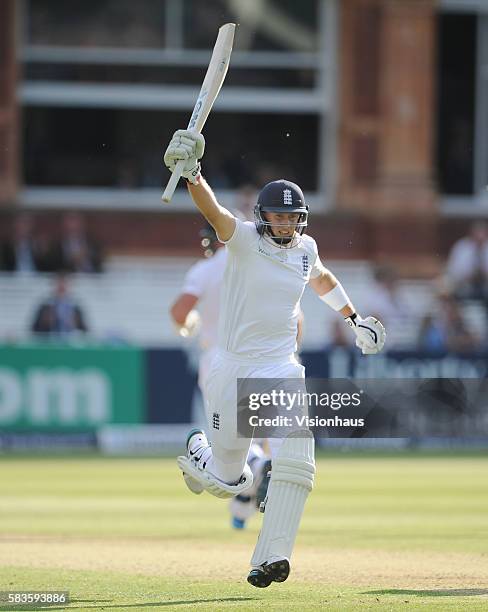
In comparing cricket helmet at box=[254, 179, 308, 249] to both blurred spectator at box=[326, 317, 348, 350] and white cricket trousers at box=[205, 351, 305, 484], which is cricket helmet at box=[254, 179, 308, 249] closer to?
white cricket trousers at box=[205, 351, 305, 484]

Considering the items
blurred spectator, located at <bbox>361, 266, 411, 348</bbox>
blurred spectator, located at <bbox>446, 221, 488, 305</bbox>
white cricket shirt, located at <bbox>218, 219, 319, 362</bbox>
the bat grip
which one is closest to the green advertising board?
blurred spectator, located at <bbox>361, 266, 411, 348</bbox>

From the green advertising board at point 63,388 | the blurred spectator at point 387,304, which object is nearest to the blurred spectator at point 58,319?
the green advertising board at point 63,388

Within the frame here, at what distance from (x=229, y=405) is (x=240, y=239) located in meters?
0.74

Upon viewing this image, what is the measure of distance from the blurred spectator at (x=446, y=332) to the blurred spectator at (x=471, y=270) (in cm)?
95

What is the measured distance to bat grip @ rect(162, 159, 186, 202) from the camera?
6.29 m

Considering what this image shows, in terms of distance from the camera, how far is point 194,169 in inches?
253

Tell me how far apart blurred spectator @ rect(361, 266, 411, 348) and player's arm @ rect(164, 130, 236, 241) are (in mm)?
10105

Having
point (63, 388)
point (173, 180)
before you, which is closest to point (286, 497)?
point (173, 180)

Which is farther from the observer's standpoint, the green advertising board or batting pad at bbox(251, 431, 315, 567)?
the green advertising board

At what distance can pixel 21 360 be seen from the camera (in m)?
15.4

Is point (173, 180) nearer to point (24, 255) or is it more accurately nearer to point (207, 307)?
point (207, 307)

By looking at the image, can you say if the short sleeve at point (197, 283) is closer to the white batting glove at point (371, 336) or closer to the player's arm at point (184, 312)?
the player's arm at point (184, 312)

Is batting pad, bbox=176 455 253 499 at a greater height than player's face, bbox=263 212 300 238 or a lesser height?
lesser

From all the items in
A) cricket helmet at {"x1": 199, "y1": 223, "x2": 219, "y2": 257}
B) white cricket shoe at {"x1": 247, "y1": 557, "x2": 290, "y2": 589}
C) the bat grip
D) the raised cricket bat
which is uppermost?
the raised cricket bat
